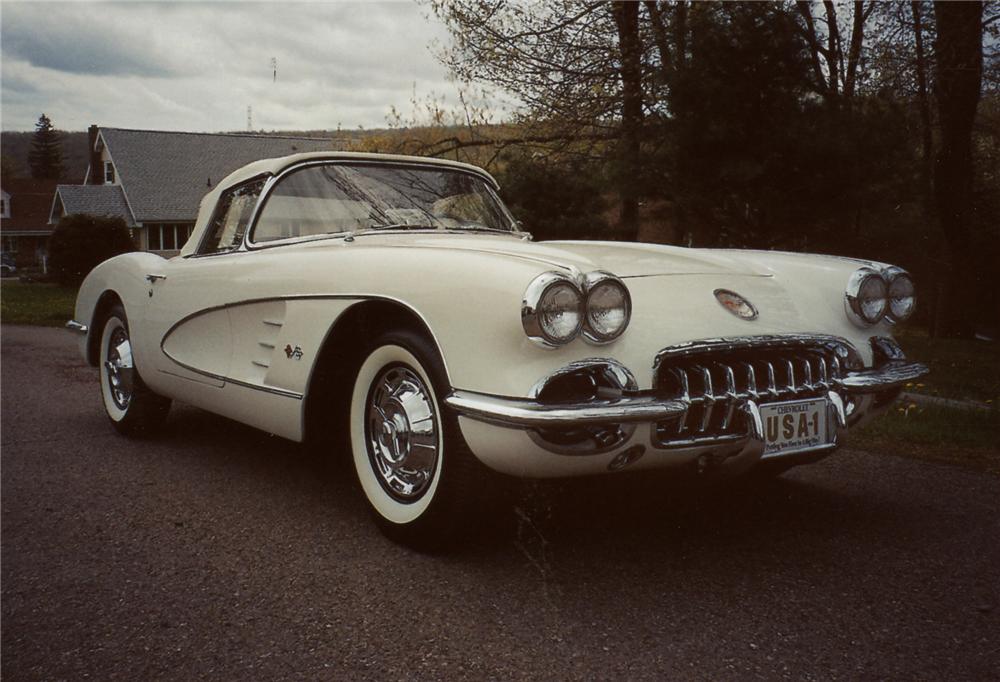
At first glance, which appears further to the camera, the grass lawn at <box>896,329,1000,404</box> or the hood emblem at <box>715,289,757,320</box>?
the grass lawn at <box>896,329,1000,404</box>

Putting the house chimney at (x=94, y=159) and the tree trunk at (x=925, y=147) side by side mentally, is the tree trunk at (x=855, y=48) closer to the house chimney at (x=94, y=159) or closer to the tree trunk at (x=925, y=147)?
the tree trunk at (x=925, y=147)

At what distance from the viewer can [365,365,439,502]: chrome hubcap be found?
8.83 feet

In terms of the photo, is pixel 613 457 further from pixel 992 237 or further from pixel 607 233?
pixel 992 237

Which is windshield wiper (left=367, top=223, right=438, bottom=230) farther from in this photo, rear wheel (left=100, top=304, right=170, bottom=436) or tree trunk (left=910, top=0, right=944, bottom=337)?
tree trunk (left=910, top=0, right=944, bottom=337)

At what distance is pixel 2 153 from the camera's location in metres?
81.6

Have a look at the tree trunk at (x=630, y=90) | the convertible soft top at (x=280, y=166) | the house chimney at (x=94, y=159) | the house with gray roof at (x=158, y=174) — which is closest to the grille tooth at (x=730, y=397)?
the convertible soft top at (x=280, y=166)

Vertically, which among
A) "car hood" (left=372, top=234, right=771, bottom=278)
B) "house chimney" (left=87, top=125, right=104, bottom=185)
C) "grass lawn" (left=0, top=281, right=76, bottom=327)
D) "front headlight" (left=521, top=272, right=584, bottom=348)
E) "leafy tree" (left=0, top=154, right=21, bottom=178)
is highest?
"leafy tree" (left=0, top=154, right=21, bottom=178)

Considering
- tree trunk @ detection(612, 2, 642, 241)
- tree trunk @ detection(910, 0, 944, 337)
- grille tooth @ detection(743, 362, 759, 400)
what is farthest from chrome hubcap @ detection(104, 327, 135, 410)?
tree trunk @ detection(910, 0, 944, 337)

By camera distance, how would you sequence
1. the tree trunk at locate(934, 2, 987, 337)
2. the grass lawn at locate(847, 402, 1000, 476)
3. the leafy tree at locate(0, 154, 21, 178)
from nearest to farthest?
1. the grass lawn at locate(847, 402, 1000, 476)
2. the tree trunk at locate(934, 2, 987, 337)
3. the leafy tree at locate(0, 154, 21, 178)

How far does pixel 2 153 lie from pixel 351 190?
304 feet

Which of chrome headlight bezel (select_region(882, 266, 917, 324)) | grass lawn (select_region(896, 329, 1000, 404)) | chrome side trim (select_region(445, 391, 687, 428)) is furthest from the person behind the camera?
grass lawn (select_region(896, 329, 1000, 404))

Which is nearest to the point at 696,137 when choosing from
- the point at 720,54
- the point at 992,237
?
the point at 720,54

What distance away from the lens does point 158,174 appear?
36438mm

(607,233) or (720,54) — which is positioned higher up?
(720,54)
